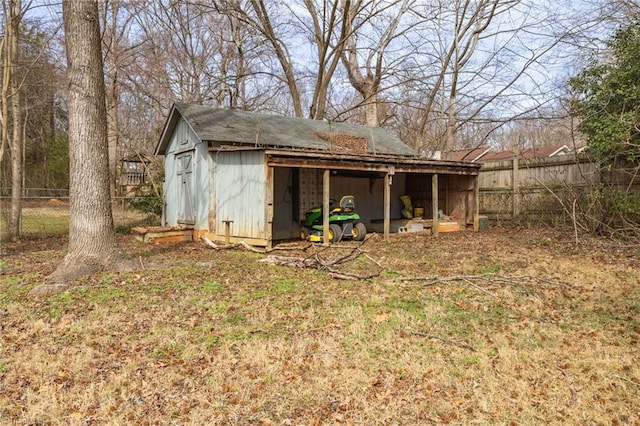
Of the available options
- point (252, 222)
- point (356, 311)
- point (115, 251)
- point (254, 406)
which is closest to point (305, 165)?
point (252, 222)

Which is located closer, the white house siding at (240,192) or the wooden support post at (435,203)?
the white house siding at (240,192)

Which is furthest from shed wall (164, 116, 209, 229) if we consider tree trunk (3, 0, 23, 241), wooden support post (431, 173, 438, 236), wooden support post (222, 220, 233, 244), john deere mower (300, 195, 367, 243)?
wooden support post (431, 173, 438, 236)

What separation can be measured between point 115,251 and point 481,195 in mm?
12715

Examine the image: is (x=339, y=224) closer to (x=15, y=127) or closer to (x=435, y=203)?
(x=435, y=203)

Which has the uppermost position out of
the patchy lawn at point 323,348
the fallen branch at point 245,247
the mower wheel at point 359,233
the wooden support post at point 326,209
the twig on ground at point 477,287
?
the wooden support post at point 326,209

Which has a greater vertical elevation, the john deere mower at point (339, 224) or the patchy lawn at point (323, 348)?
the john deere mower at point (339, 224)

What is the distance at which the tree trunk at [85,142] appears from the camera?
696 cm

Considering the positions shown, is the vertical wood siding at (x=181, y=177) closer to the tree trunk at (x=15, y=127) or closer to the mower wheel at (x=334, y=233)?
the mower wheel at (x=334, y=233)

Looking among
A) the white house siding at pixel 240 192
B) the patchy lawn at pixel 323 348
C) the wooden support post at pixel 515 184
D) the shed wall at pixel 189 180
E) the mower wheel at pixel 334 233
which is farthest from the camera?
the wooden support post at pixel 515 184

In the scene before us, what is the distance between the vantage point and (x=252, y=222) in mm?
10547

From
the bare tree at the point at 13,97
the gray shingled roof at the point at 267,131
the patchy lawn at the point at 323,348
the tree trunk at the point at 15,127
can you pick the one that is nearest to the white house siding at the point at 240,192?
the gray shingled roof at the point at 267,131

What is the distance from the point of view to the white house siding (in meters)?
10.3

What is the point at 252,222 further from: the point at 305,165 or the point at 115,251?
the point at 115,251

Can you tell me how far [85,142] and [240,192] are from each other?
4.38 m
